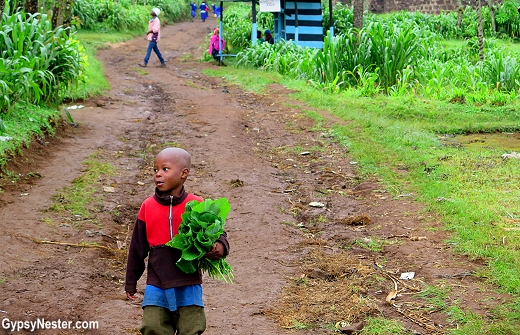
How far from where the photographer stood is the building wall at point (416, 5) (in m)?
35.1

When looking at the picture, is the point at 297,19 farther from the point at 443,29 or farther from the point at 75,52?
the point at 75,52

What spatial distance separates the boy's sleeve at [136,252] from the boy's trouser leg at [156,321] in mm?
222

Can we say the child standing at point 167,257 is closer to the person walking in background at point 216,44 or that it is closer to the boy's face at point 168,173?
the boy's face at point 168,173

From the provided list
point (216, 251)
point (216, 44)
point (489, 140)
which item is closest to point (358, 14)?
point (216, 44)

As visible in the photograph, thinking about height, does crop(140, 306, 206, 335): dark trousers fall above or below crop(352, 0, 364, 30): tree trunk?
below

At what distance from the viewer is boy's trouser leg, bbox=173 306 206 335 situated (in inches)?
155

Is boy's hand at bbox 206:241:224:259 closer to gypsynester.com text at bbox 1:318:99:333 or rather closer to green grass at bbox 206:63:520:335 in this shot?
gypsynester.com text at bbox 1:318:99:333

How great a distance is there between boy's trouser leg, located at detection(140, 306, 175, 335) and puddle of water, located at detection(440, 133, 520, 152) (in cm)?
713

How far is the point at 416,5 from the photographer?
119ft

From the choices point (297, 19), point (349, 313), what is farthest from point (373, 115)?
point (297, 19)

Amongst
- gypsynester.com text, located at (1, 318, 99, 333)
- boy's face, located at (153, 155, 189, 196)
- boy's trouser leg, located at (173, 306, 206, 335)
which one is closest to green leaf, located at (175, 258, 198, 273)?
boy's trouser leg, located at (173, 306, 206, 335)

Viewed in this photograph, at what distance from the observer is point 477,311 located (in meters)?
4.96

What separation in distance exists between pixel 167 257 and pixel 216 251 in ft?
1.00

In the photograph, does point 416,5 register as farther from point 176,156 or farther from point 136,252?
point 136,252
